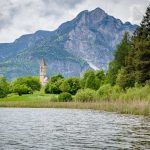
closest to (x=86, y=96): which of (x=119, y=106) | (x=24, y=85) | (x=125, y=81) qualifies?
(x=125, y=81)

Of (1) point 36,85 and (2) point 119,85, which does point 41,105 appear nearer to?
(2) point 119,85

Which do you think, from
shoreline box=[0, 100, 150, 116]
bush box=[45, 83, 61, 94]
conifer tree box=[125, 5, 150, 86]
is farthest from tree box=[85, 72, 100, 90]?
Answer: conifer tree box=[125, 5, 150, 86]

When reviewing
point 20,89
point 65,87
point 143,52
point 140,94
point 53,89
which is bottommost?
point 140,94

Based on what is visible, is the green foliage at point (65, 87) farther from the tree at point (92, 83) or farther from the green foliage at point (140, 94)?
the green foliage at point (140, 94)

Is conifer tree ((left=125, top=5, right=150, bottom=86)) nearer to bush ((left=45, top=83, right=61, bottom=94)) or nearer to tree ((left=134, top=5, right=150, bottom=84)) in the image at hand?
tree ((left=134, top=5, right=150, bottom=84))

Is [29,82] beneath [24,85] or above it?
above

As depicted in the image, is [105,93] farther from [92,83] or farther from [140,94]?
[92,83]

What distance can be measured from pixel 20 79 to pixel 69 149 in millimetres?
169976

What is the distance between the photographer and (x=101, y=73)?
158 m

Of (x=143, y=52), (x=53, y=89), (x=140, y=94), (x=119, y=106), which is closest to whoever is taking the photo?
(x=119, y=106)

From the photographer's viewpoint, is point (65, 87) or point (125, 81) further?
point (65, 87)

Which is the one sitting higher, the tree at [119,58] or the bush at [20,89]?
the tree at [119,58]

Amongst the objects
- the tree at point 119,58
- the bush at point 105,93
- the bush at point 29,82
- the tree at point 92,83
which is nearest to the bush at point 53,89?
the bush at point 29,82

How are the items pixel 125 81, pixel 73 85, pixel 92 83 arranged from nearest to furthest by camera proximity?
pixel 125 81 < pixel 92 83 < pixel 73 85
